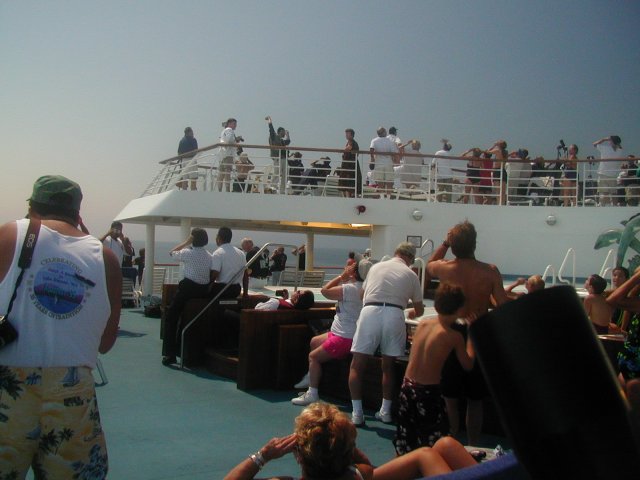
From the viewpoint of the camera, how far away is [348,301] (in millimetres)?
5680

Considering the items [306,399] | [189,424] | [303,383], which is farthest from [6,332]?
[303,383]

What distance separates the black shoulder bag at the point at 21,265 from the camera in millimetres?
2124

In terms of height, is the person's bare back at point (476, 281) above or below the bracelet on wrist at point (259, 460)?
above

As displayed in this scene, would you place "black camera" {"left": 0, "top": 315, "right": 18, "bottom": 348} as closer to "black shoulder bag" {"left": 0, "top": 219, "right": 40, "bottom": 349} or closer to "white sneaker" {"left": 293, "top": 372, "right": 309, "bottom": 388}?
"black shoulder bag" {"left": 0, "top": 219, "right": 40, "bottom": 349}

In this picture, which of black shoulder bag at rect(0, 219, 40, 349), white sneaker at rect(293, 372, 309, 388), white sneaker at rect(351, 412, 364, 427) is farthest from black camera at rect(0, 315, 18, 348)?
white sneaker at rect(293, 372, 309, 388)

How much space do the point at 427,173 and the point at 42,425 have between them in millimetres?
11343

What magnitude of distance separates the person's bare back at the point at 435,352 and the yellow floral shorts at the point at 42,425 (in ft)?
6.46

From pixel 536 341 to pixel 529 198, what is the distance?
42.1 ft

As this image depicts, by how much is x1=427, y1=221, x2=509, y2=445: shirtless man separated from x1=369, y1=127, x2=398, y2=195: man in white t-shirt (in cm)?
831

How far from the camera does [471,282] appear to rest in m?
4.02

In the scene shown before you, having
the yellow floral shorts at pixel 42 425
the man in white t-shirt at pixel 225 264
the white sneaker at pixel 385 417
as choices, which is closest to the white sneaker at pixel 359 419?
the white sneaker at pixel 385 417

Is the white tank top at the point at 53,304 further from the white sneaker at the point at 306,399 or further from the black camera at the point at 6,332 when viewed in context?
the white sneaker at the point at 306,399

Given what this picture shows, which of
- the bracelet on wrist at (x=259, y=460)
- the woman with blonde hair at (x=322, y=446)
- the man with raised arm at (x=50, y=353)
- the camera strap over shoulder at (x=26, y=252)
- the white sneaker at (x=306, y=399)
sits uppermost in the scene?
the camera strap over shoulder at (x=26, y=252)

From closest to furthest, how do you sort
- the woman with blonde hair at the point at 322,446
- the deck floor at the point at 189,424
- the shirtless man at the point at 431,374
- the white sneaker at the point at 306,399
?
1. the woman with blonde hair at the point at 322,446
2. the shirtless man at the point at 431,374
3. the deck floor at the point at 189,424
4. the white sneaker at the point at 306,399
